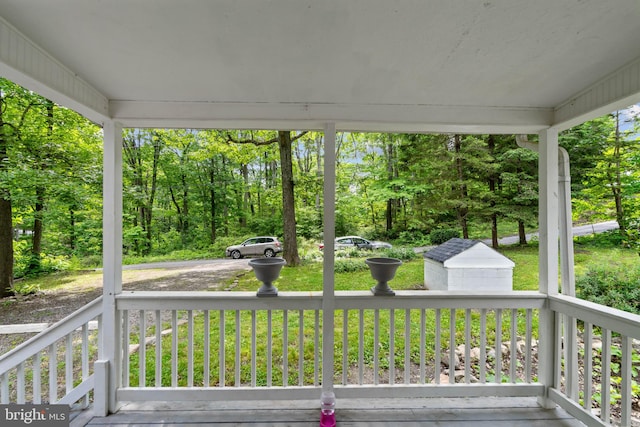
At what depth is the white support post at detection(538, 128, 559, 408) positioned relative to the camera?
2111mm

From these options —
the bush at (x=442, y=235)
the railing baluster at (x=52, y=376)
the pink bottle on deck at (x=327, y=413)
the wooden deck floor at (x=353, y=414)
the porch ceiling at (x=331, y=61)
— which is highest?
the porch ceiling at (x=331, y=61)

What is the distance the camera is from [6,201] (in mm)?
4168

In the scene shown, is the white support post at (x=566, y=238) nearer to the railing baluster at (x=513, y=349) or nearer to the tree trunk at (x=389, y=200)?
the railing baluster at (x=513, y=349)

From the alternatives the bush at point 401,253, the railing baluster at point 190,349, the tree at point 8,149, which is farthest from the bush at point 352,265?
the tree at point 8,149

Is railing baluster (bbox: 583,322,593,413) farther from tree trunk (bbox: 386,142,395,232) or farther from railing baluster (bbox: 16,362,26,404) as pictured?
railing baluster (bbox: 16,362,26,404)

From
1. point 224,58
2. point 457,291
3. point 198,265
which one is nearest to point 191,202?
point 198,265

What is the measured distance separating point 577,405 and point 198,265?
3.65m

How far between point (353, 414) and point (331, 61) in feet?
7.64

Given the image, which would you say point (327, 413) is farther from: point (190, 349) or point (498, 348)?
point (498, 348)

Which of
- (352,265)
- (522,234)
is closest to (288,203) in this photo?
(352,265)

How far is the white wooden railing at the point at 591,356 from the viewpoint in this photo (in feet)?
5.29

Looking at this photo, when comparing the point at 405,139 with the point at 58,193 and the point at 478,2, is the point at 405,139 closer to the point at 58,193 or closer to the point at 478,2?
the point at 478,2

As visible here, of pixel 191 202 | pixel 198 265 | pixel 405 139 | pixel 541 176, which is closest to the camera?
pixel 541 176

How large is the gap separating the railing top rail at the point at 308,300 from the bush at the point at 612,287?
1420 mm
